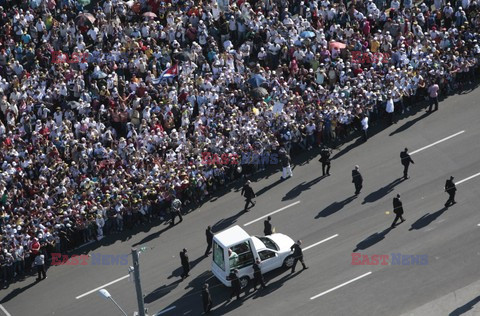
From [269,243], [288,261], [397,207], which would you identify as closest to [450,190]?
[397,207]

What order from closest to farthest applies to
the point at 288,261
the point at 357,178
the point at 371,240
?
the point at 288,261, the point at 371,240, the point at 357,178

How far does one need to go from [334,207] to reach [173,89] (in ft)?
33.5

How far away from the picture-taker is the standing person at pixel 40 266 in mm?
40969

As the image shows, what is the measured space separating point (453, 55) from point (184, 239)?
54.1 feet

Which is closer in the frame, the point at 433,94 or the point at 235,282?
the point at 235,282

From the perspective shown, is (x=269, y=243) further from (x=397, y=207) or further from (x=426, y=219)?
(x=426, y=219)

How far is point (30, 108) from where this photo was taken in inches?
1844

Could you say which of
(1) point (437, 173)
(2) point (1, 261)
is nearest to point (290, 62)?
(1) point (437, 173)

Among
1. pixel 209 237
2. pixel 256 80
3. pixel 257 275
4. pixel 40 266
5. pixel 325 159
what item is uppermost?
pixel 256 80

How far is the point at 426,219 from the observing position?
40.6m

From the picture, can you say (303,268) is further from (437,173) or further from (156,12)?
(156,12)

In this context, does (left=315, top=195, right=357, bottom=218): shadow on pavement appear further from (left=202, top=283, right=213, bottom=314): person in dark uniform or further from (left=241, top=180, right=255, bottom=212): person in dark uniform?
(left=202, top=283, right=213, bottom=314): person in dark uniform

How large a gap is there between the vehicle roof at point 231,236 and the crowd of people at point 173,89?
229 inches

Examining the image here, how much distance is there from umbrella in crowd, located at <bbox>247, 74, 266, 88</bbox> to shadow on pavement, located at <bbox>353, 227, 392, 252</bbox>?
11.2m
